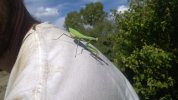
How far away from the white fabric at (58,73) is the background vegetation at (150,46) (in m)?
16.1

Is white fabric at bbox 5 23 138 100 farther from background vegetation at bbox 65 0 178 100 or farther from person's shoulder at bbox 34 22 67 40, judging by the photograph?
background vegetation at bbox 65 0 178 100

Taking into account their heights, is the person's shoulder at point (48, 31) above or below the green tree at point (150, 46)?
below

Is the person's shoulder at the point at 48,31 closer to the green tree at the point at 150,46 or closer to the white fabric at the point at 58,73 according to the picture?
the white fabric at the point at 58,73

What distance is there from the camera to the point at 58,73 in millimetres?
1188

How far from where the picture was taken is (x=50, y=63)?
47.5 inches

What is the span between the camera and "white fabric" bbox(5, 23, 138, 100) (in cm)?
114

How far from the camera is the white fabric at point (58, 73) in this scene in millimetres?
1142

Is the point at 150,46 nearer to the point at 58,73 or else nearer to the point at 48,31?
the point at 48,31

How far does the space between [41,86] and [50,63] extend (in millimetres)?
92

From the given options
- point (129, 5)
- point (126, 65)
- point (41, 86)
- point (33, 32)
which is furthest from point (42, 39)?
point (129, 5)

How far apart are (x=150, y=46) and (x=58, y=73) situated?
1712 centimetres

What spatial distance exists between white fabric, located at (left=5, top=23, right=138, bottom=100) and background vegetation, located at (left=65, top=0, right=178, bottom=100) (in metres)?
16.1

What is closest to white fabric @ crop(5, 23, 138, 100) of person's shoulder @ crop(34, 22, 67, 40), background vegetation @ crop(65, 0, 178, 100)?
person's shoulder @ crop(34, 22, 67, 40)

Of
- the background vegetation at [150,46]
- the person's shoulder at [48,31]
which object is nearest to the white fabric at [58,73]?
the person's shoulder at [48,31]
